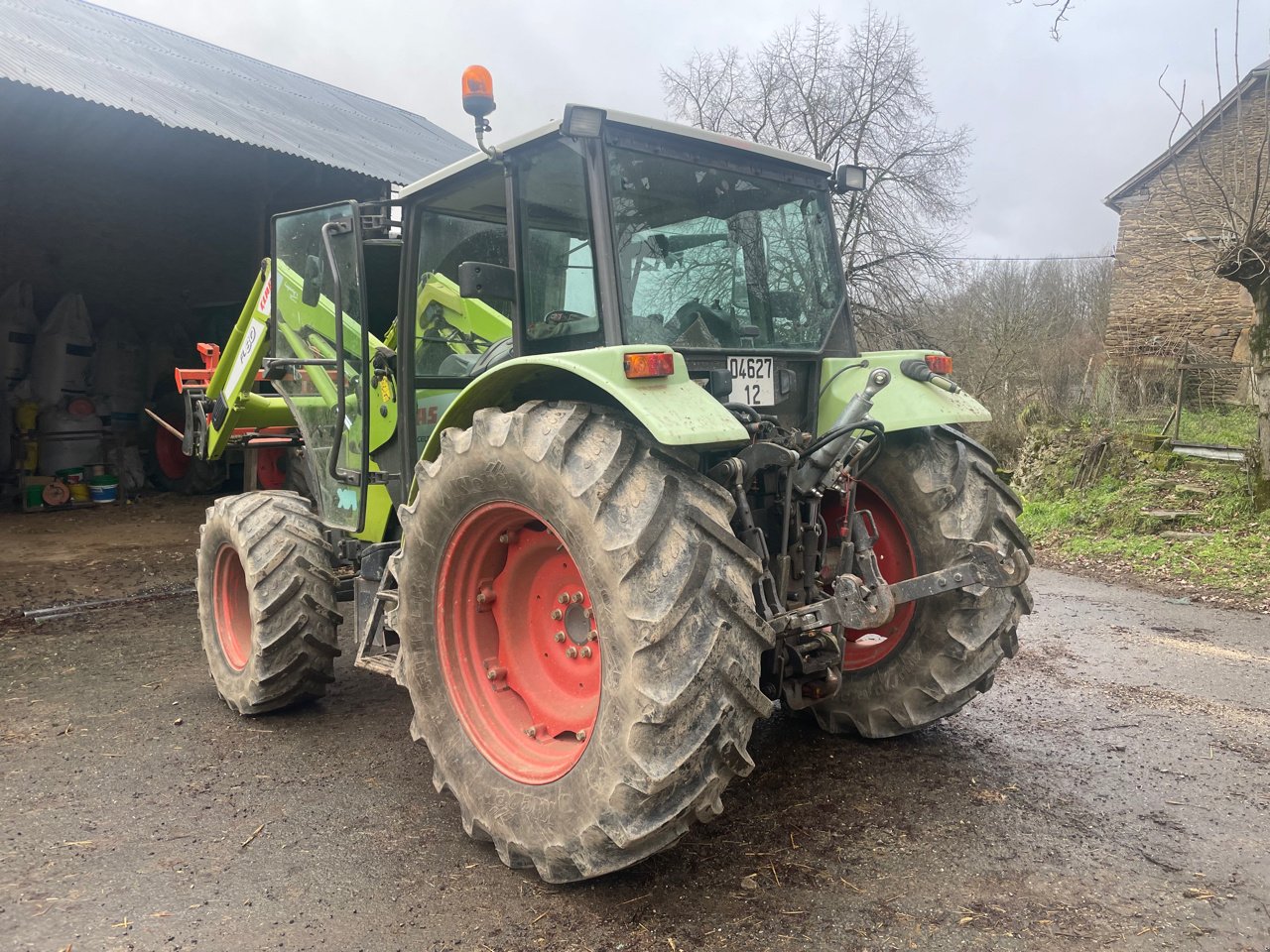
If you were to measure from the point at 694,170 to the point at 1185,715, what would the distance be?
3.26 m

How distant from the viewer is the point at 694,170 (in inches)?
121

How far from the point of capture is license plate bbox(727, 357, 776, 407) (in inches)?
121

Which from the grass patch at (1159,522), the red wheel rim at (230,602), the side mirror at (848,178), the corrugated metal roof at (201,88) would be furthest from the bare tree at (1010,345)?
the red wheel rim at (230,602)

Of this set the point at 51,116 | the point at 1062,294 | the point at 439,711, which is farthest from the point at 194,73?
the point at 1062,294

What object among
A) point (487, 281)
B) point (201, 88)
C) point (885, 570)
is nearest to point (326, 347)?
point (487, 281)

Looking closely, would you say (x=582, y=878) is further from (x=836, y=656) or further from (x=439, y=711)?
(x=836, y=656)

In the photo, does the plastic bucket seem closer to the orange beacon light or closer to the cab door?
the cab door

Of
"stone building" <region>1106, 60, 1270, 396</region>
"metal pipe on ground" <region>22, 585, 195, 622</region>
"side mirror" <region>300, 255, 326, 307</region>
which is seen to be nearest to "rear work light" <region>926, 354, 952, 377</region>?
"side mirror" <region>300, 255, 326, 307</region>

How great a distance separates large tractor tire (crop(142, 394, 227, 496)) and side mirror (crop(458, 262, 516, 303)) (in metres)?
11.0

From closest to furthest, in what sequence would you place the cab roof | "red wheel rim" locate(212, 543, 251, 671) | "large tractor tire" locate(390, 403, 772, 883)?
"large tractor tire" locate(390, 403, 772, 883)
the cab roof
"red wheel rim" locate(212, 543, 251, 671)

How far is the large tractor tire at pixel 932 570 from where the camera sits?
3217 millimetres

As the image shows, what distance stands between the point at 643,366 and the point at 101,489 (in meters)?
11.9

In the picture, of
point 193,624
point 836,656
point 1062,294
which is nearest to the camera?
point 836,656

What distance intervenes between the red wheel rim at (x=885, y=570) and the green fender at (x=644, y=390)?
3.69 ft
